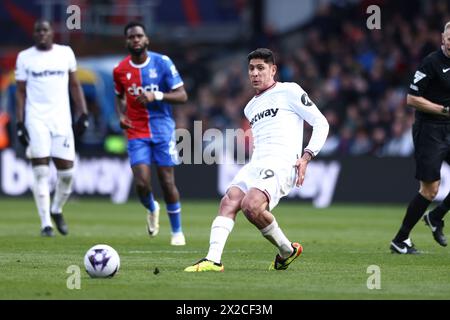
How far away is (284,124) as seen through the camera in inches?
415

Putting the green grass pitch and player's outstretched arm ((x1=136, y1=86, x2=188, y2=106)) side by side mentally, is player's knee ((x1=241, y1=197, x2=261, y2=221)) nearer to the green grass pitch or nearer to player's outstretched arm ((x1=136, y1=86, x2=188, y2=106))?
the green grass pitch

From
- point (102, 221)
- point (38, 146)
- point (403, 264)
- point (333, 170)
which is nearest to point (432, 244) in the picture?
point (403, 264)

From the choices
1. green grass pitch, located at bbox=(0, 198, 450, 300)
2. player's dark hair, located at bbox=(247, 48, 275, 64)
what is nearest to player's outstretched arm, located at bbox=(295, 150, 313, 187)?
green grass pitch, located at bbox=(0, 198, 450, 300)

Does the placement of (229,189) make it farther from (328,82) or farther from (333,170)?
(328,82)

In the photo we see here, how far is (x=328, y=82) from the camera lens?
27.8m

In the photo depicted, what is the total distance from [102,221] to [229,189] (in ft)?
27.2

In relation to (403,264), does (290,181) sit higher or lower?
higher

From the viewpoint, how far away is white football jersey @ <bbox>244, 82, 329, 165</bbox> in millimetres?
10461

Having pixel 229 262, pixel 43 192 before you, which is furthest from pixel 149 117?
pixel 229 262

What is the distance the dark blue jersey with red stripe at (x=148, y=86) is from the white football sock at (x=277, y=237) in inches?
147

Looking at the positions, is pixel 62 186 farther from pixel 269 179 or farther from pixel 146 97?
pixel 269 179

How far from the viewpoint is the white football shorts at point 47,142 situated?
1466 cm
